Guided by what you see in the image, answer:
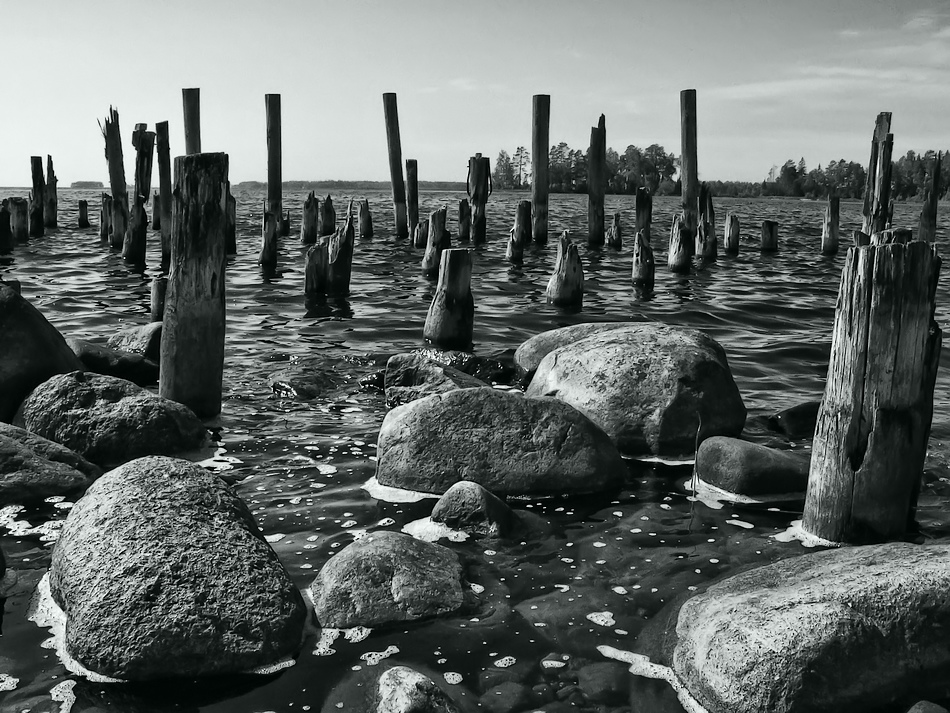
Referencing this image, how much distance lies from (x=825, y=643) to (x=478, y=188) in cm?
2088

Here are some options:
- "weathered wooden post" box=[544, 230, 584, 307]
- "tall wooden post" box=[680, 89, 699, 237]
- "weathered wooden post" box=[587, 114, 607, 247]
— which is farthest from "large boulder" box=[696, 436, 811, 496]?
"weathered wooden post" box=[587, 114, 607, 247]

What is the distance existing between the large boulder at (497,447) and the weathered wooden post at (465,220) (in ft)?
63.9

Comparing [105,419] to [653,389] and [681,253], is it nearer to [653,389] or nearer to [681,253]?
[653,389]

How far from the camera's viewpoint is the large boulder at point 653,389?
7.38m

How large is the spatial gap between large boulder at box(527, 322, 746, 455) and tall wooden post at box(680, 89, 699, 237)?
13848 mm

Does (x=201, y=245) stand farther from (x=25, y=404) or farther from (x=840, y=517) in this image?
(x=840, y=517)

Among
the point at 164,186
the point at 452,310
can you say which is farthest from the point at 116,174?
the point at 452,310

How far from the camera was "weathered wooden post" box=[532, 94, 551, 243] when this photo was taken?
22261mm

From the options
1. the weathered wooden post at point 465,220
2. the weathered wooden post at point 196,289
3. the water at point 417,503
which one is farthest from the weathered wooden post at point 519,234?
the weathered wooden post at point 196,289

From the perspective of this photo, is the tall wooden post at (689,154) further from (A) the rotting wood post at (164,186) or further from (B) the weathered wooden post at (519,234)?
(A) the rotting wood post at (164,186)

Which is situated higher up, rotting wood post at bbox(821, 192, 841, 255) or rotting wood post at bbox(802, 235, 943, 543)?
Answer: rotting wood post at bbox(821, 192, 841, 255)

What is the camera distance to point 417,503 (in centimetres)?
623

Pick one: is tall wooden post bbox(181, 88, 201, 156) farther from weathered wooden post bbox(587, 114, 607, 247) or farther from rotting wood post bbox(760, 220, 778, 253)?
rotting wood post bbox(760, 220, 778, 253)

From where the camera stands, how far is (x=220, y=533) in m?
4.57
